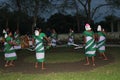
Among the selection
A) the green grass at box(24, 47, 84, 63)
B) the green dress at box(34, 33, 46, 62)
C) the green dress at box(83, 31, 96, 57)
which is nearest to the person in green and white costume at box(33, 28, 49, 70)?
the green dress at box(34, 33, 46, 62)

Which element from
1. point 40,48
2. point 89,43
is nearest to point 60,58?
point 89,43

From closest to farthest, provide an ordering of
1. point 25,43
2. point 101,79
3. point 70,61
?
1. point 101,79
2. point 70,61
3. point 25,43

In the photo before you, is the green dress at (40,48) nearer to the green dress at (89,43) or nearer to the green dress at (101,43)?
the green dress at (89,43)

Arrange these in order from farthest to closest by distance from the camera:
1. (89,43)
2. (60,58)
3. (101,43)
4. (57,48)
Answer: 1. (57,48)
2. (60,58)
3. (101,43)
4. (89,43)

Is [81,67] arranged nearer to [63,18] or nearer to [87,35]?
[87,35]

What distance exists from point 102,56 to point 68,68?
5.97 m

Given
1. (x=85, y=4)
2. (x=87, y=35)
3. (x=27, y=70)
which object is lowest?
(x=27, y=70)

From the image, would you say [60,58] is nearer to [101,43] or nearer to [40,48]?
[101,43]

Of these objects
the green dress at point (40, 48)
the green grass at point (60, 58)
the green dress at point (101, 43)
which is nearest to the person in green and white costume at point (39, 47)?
the green dress at point (40, 48)

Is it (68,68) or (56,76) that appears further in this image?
→ (68,68)

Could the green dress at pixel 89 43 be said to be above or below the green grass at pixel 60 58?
above

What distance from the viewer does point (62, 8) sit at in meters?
49.3

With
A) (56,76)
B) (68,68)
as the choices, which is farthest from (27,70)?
(56,76)

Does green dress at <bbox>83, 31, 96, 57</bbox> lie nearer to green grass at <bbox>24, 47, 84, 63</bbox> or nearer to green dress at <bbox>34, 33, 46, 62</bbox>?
green dress at <bbox>34, 33, 46, 62</bbox>
